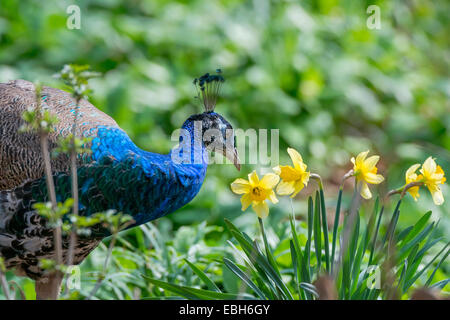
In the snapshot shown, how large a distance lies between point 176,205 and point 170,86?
6.92 ft

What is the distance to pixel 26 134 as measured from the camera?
1.78 metres

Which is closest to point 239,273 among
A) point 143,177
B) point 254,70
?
point 143,177

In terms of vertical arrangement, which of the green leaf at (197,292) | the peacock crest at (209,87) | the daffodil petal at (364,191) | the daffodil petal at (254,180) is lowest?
the green leaf at (197,292)

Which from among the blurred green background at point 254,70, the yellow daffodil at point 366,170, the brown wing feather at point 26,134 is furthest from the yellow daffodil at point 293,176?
the blurred green background at point 254,70

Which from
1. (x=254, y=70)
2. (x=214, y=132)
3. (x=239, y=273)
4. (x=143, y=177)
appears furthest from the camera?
(x=254, y=70)

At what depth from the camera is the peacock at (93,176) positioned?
5.55ft

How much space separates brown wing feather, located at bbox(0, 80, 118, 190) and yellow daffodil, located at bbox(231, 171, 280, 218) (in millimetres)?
535

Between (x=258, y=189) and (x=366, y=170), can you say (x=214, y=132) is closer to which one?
(x=258, y=189)

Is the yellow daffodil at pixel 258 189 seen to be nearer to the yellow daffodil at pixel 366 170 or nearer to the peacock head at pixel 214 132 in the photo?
the yellow daffodil at pixel 366 170

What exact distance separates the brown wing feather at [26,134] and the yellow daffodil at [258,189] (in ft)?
1.76

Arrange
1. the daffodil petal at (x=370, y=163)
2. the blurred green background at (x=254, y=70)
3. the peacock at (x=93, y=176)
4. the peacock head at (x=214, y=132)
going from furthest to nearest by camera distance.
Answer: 1. the blurred green background at (x=254, y=70)
2. the peacock head at (x=214, y=132)
3. the peacock at (x=93, y=176)
4. the daffodil petal at (x=370, y=163)

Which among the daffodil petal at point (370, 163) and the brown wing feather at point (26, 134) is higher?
the brown wing feather at point (26, 134)

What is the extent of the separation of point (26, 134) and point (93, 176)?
27cm
